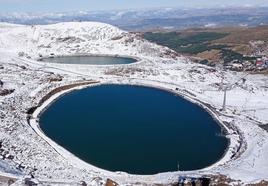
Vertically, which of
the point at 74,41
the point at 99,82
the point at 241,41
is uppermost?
the point at 241,41

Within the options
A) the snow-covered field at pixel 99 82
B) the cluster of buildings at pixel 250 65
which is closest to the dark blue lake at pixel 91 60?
the snow-covered field at pixel 99 82

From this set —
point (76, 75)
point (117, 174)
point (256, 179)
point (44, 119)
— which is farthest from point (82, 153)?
point (76, 75)

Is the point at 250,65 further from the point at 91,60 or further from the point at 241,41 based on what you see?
the point at 241,41

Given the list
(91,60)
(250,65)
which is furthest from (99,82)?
(250,65)

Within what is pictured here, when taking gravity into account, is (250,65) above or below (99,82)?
above

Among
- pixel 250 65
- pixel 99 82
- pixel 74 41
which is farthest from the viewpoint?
pixel 74 41
